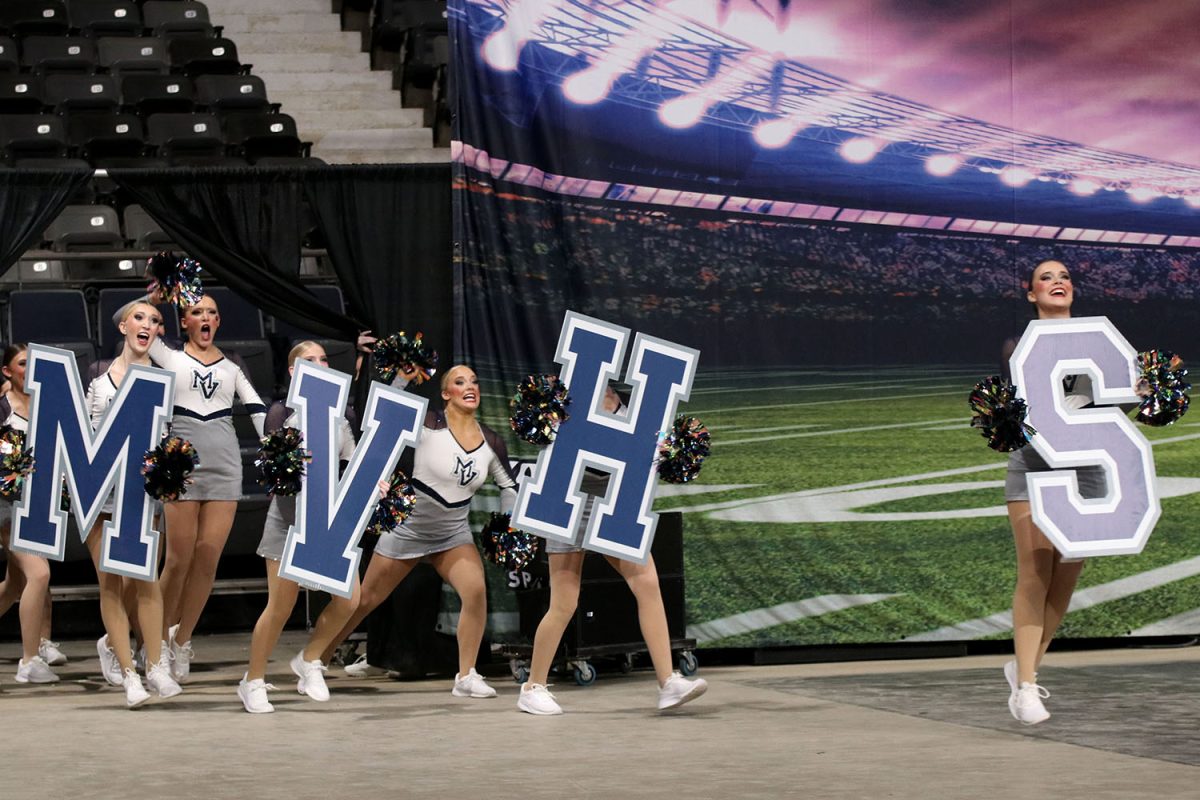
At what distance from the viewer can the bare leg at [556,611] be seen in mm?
6730

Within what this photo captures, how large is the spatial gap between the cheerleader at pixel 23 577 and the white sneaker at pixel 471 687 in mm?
1906

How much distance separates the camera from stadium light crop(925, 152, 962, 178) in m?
8.55

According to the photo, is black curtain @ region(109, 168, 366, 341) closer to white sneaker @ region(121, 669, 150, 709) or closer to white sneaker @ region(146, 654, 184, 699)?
white sneaker @ region(146, 654, 184, 699)

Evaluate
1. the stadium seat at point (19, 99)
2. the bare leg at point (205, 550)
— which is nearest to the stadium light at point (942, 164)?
the bare leg at point (205, 550)

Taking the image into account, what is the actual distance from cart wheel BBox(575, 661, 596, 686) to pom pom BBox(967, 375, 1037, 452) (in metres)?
2.52

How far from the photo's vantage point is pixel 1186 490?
875 centimetres

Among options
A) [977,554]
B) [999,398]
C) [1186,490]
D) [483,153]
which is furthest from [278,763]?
[1186,490]

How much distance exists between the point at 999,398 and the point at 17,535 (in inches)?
163

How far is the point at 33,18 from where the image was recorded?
14.3m

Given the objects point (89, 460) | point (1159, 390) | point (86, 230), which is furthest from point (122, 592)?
point (86, 230)

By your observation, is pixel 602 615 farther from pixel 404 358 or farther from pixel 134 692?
pixel 134 692

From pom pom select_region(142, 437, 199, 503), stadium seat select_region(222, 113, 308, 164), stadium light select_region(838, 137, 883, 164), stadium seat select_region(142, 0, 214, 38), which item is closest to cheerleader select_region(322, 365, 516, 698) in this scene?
pom pom select_region(142, 437, 199, 503)

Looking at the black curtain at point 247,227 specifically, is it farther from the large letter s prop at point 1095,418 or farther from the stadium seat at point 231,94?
the stadium seat at point 231,94

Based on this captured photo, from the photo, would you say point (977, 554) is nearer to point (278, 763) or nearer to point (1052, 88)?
point (1052, 88)
